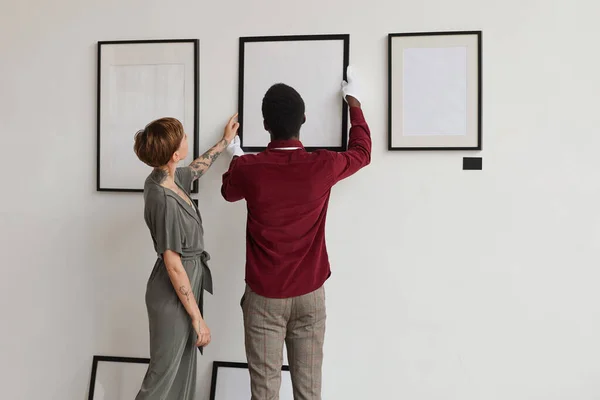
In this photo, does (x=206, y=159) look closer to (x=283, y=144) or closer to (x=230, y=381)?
(x=283, y=144)

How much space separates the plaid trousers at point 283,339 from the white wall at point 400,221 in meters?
0.37

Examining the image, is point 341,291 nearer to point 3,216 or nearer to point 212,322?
point 212,322

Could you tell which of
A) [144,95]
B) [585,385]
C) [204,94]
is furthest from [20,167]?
[585,385]

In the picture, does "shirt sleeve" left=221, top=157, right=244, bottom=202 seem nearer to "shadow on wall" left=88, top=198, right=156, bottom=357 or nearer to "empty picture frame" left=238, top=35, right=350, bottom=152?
"empty picture frame" left=238, top=35, right=350, bottom=152

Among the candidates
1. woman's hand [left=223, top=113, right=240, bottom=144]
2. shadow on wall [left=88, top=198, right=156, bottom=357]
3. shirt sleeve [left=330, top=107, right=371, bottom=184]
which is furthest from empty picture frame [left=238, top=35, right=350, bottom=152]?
shadow on wall [left=88, top=198, right=156, bottom=357]

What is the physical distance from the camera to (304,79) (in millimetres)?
1904

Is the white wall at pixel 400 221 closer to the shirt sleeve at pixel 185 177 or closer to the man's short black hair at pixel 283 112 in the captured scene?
the shirt sleeve at pixel 185 177

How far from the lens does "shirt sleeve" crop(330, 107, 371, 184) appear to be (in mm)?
1551

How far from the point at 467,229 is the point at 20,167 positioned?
2028 mm

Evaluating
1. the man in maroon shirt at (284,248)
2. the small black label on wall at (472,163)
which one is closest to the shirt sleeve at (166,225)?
the man in maroon shirt at (284,248)

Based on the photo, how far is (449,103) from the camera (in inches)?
73.0

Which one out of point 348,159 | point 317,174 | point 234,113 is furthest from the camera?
point 234,113

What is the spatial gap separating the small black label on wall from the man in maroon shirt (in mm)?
592

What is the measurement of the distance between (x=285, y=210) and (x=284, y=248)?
13cm
